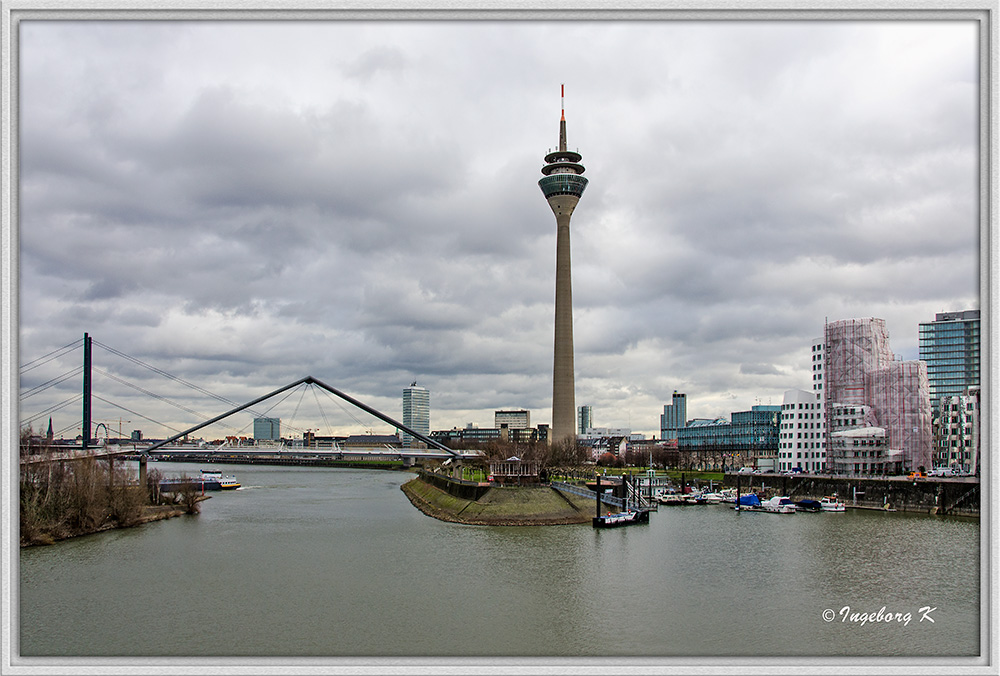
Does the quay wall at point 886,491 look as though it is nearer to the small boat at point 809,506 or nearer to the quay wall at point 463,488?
the small boat at point 809,506

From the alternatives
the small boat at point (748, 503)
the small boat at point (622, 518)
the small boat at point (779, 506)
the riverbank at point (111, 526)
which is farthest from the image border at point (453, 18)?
the small boat at point (748, 503)

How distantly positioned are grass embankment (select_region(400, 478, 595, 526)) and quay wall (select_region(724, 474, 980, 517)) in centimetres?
1414

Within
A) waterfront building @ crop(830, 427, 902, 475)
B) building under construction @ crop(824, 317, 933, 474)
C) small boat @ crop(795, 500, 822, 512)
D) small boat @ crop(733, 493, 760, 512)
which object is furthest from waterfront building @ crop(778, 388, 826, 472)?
small boat @ crop(733, 493, 760, 512)

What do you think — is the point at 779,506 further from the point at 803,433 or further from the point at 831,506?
the point at 803,433

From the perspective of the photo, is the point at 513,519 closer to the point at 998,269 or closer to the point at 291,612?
the point at 291,612

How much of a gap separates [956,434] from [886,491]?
15317mm

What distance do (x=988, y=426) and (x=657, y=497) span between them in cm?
3185

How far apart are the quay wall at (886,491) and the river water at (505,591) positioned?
3187mm

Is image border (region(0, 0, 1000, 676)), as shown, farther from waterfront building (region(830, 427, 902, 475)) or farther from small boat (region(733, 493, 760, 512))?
waterfront building (region(830, 427, 902, 475))

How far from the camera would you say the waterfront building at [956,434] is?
4056 centimetres

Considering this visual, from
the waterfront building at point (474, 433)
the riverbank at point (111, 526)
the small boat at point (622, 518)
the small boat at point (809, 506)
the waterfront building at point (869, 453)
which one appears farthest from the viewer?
the waterfront building at point (474, 433)

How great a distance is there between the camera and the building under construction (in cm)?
3991

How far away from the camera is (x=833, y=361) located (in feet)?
145
